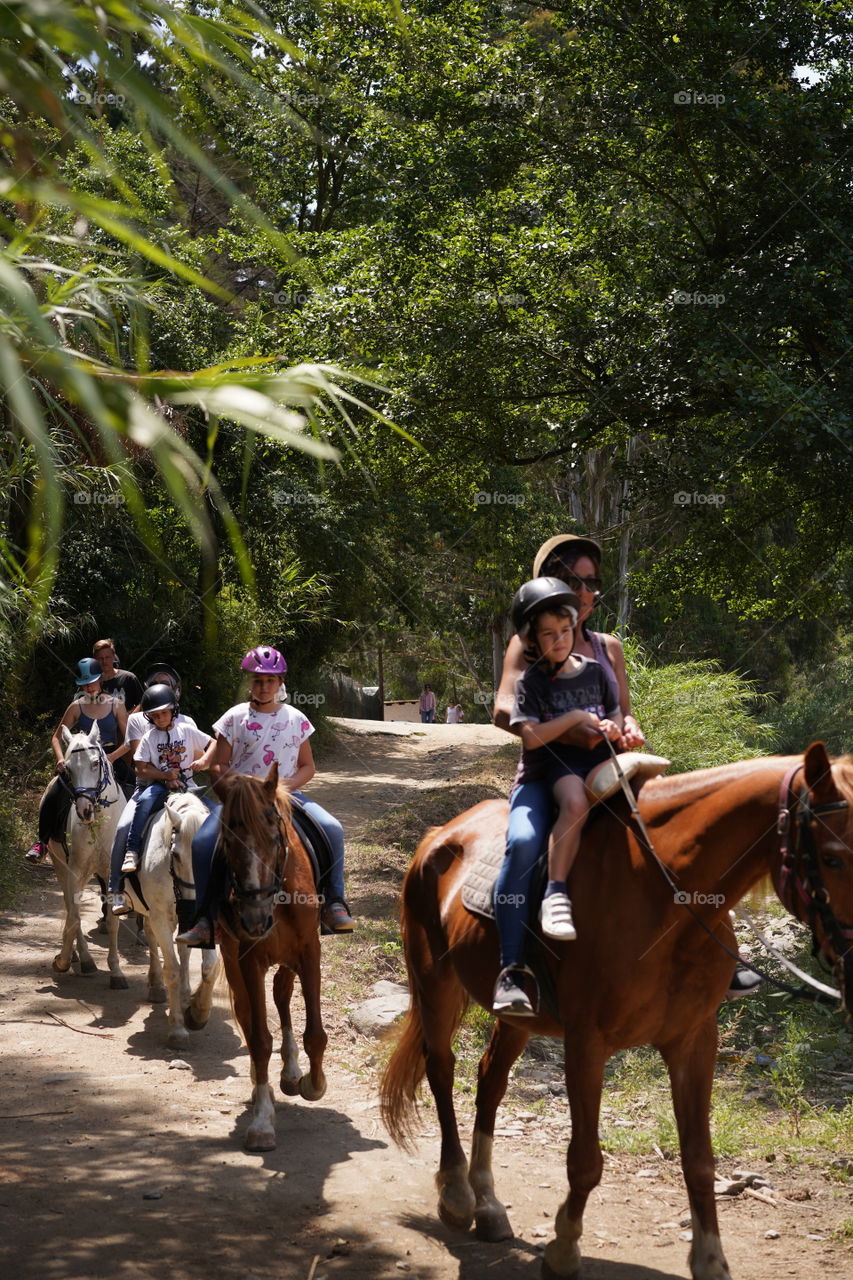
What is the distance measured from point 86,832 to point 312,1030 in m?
3.94

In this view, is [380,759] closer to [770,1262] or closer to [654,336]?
[654,336]

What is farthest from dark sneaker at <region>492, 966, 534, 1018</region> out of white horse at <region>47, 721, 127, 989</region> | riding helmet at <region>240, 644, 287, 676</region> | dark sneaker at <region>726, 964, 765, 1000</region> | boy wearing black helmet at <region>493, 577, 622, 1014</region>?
white horse at <region>47, 721, 127, 989</region>

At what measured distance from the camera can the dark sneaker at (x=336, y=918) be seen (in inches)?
279

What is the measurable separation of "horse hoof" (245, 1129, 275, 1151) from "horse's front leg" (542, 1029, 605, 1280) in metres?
2.10

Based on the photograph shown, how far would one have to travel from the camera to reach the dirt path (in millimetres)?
5035

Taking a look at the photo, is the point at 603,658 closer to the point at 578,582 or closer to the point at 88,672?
the point at 578,582

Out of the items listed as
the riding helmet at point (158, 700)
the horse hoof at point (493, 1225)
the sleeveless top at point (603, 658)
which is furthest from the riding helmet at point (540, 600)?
the riding helmet at point (158, 700)

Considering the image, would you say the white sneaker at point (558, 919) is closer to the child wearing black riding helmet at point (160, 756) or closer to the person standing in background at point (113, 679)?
the child wearing black riding helmet at point (160, 756)

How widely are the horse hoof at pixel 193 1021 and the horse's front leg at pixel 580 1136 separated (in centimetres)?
437

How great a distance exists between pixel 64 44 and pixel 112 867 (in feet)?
23.1

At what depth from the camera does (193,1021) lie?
28.1 ft

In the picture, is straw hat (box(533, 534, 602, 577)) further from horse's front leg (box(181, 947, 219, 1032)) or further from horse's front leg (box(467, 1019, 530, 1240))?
horse's front leg (box(181, 947, 219, 1032))

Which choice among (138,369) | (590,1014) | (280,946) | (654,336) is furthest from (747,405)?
(138,369)

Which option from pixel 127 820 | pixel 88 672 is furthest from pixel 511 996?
pixel 88 672
